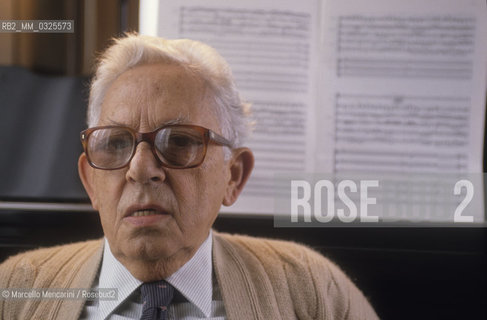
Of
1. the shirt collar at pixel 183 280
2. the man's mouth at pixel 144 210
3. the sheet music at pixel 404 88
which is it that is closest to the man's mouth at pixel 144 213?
the man's mouth at pixel 144 210

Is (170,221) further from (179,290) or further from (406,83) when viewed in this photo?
(406,83)

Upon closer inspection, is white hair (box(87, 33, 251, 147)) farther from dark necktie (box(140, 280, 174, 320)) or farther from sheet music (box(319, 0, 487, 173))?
dark necktie (box(140, 280, 174, 320))

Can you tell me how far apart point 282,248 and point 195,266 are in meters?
0.18

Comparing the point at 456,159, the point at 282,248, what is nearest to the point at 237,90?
the point at 282,248

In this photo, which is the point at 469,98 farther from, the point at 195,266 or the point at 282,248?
the point at 195,266

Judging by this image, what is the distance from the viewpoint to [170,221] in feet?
2.34

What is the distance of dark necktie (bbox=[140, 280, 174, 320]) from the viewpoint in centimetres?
74

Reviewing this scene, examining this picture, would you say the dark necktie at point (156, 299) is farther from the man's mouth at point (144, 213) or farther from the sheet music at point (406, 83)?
the sheet music at point (406, 83)

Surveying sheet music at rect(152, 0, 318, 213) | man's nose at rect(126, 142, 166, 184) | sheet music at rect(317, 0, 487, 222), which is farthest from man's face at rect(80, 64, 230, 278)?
sheet music at rect(317, 0, 487, 222)

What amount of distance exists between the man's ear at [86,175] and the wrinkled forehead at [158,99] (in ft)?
0.34

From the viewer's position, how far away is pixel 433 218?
833mm

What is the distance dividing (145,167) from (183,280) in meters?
0.21

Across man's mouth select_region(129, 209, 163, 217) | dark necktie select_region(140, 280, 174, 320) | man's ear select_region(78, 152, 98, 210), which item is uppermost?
man's ear select_region(78, 152, 98, 210)

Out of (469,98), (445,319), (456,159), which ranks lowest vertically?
(445,319)
